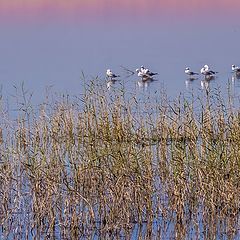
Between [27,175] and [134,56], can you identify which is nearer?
[27,175]

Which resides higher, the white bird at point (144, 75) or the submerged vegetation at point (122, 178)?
the white bird at point (144, 75)

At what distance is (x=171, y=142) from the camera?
7230mm

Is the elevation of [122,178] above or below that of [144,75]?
below

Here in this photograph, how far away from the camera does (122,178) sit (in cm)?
684

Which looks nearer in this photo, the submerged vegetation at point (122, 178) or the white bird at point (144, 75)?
the submerged vegetation at point (122, 178)

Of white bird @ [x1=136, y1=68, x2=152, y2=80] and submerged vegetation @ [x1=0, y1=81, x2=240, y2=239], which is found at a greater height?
white bird @ [x1=136, y1=68, x2=152, y2=80]

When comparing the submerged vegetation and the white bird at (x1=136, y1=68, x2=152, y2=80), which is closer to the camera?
the submerged vegetation

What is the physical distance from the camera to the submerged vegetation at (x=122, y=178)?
6.73m

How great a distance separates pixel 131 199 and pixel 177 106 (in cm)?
113

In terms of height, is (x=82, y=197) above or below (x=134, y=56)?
below

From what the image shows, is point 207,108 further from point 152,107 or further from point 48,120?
point 48,120

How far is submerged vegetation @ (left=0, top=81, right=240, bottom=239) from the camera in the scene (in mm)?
6727

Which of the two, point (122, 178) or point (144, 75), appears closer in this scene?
point (122, 178)

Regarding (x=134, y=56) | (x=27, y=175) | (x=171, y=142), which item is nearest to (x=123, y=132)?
(x=171, y=142)
